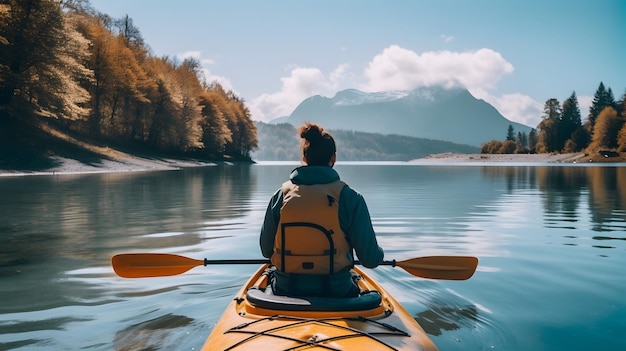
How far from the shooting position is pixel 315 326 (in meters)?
4.13

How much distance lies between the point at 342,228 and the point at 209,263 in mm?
2620

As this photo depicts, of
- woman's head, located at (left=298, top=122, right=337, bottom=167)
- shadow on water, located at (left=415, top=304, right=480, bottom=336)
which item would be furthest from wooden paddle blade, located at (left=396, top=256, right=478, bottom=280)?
woman's head, located at (left=298, top=122, right=337, bottom=167)

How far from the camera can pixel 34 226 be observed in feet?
45.0

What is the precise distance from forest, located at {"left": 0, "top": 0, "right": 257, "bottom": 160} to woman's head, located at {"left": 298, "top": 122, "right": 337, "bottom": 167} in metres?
38.3

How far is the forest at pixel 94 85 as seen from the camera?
37.5 m

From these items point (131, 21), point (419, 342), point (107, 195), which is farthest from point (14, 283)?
point (131, 21)

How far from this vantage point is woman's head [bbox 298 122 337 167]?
4.89 m

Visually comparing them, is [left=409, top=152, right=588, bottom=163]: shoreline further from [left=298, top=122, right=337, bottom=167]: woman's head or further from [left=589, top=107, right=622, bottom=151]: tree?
[left=298, top=122, right=337, bottom=167]: woman's head

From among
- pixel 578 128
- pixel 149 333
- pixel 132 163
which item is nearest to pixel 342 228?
pixel 149 333

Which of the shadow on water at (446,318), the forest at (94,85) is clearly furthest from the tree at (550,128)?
the shadow on water at (446,318)

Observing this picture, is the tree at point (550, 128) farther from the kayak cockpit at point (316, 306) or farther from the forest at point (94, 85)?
the kayak cockpit at point (316, 306)

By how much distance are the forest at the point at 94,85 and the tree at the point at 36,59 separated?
0.22 feet

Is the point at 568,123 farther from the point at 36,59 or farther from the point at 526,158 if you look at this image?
the point at 36,59

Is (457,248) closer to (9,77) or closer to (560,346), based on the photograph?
(560,346)
